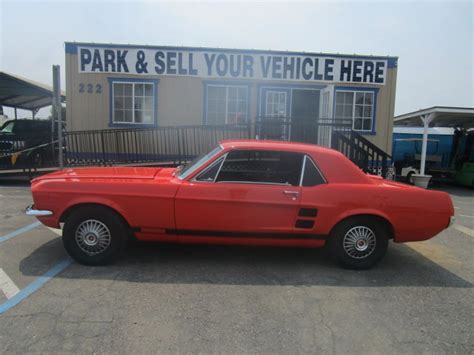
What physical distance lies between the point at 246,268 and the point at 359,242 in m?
1.37

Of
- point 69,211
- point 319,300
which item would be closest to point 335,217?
point 319,300

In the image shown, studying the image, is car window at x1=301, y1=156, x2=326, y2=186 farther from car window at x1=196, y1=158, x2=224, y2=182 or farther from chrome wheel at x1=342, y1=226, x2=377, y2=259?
car window at x1=196, y1=158, x2=224, y2=182

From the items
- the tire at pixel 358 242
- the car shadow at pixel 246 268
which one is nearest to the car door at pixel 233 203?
the car shadow at pixel 246 268

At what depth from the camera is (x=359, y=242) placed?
14.9 ft

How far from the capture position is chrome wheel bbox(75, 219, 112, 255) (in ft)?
14.4

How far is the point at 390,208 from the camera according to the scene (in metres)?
4.47

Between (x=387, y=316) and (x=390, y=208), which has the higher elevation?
(x=390, y=208)

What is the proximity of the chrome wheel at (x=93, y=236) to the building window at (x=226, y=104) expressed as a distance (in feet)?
28.9

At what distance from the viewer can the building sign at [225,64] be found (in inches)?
491

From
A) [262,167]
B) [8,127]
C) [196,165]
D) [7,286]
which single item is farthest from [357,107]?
[8,127]

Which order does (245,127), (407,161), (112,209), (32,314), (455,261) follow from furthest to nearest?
(407,161) < (245,127) < (455,261) < (112,209) < (32,314)

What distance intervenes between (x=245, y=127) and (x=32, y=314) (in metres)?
8.56

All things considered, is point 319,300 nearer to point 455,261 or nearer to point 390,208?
point 390,208

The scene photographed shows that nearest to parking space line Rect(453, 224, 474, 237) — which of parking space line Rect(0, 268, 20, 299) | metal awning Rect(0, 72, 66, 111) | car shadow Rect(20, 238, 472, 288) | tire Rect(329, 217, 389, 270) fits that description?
→ car shadow Rect(20, 238, 472, 288)
